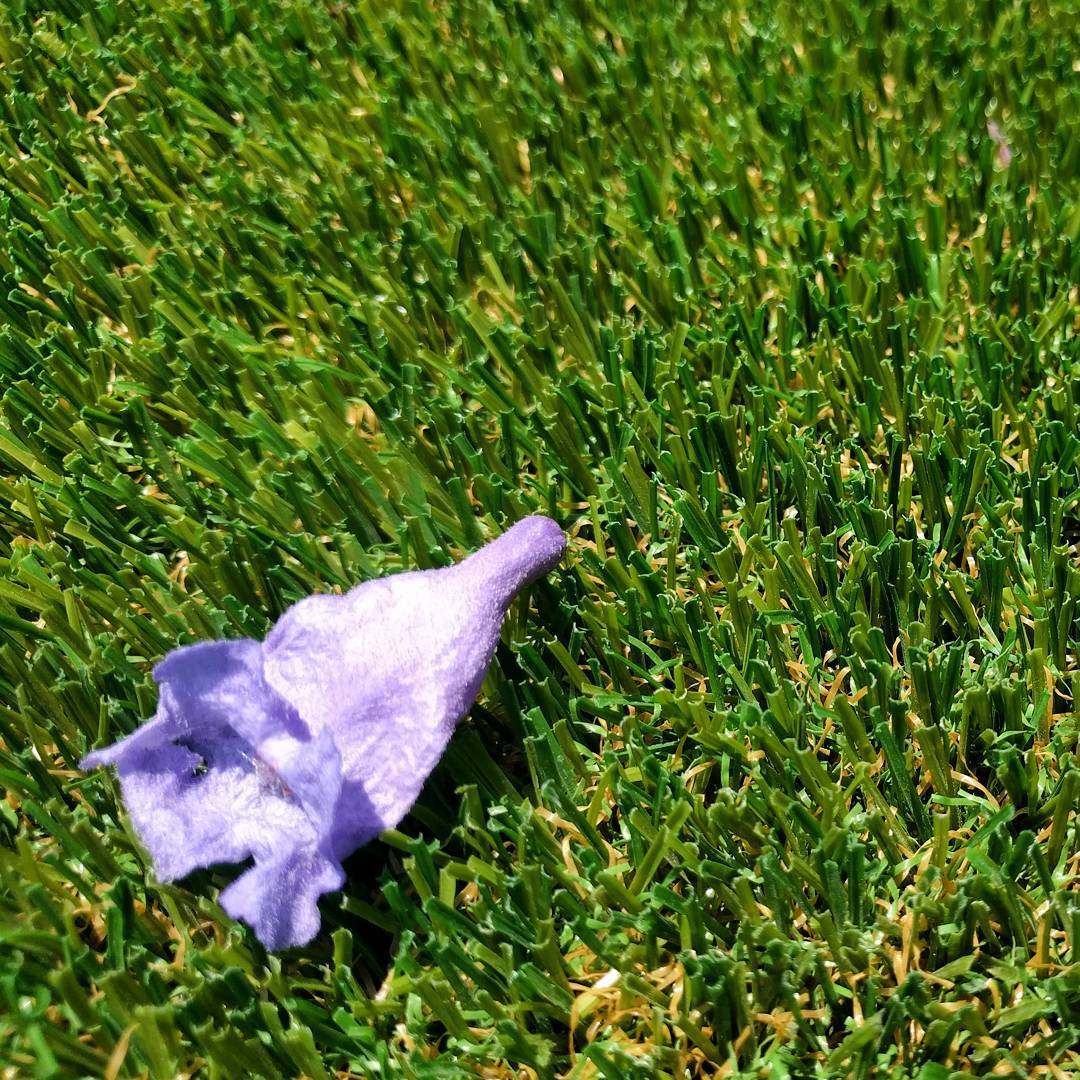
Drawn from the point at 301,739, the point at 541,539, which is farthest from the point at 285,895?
the point at 541,539

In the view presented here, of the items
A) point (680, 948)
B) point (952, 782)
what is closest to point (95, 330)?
point (680, 948)

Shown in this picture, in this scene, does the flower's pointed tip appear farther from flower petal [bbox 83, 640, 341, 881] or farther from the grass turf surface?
flower petal [bbox 83, 640, 341, 881]

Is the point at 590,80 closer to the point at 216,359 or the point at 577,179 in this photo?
the point at 577,179

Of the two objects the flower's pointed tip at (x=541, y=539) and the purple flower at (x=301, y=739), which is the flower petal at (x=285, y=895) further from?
the flower's pointed tip at (x=541, y=539)

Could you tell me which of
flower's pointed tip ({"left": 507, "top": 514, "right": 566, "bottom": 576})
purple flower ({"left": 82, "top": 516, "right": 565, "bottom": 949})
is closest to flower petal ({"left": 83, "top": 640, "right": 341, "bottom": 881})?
purple flower ({"left": 82, "top": 516, "right": 565, "bottom": 949})

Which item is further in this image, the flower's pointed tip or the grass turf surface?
the flower's pointed tip

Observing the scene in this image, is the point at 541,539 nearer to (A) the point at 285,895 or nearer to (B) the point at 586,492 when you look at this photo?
(B) the point at 586,492

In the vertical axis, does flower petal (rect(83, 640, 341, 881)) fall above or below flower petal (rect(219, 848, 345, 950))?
above

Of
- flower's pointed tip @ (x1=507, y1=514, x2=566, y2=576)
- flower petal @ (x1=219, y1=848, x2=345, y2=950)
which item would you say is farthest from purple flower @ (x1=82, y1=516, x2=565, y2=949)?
flower's pointed tip @ (x1=507, y1=514, x2=566, y2=576)
